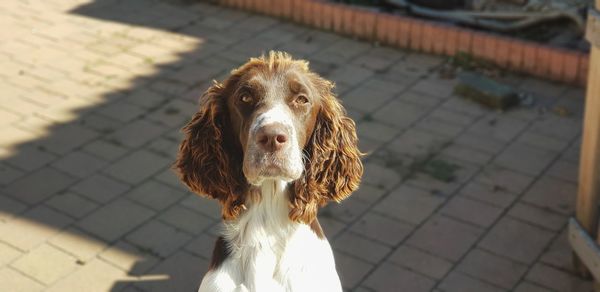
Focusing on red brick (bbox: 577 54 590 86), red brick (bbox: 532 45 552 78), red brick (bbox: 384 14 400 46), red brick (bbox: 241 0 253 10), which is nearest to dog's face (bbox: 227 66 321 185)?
red brick (bbox: 577 54 590 86)

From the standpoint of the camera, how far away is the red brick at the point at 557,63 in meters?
7.92

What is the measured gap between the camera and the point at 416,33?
855 centimetres

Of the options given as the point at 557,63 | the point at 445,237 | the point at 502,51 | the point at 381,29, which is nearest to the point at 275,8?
the point at 381,29

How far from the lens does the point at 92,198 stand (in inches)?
258

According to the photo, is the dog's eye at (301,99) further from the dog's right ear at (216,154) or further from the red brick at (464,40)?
the red brick at (464,40)

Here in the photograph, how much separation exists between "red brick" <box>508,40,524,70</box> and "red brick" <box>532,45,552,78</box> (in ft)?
0.45

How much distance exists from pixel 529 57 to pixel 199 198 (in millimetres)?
3194

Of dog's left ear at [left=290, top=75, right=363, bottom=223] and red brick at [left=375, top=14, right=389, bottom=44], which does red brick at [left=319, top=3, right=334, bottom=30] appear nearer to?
red brick at [left=375, top=14, right=389, bottom=44]

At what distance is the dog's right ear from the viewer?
345 centimetres

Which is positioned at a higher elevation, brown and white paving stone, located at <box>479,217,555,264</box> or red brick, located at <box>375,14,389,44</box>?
red brick, located at <box>375,14,389,44</box>

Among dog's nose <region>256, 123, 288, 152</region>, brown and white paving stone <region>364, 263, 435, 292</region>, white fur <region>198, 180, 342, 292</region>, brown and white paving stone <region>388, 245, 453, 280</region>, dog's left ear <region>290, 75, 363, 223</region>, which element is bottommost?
brown and white paving stone <region>364, 263, 435, 292</region>

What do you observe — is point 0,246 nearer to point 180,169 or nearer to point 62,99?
point 62,99

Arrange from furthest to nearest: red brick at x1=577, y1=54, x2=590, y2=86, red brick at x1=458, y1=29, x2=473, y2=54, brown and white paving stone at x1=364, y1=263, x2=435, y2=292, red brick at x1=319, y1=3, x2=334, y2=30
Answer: red brick at x1=319, y1=3, x2=334, y2=30, red brick at x1=458, y1=29, x2=473, y2=54, red brick at x1=577, y1=54, x2=590, y2=86, brown and white paving stone at x1=364, y1=263, x2=435, y2=292

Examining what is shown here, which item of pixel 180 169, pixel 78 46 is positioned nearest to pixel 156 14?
pixel 78 46
